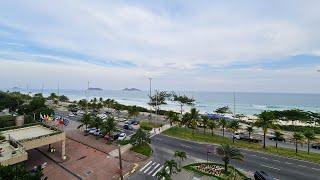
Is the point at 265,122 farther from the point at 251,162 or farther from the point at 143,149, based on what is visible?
the point at 143,149

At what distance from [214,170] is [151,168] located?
10323mm

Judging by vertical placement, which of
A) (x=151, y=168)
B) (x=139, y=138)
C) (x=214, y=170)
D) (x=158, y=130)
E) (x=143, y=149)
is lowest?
(x=151, y=168)

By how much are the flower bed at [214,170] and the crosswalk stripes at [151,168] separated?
4.72 metres

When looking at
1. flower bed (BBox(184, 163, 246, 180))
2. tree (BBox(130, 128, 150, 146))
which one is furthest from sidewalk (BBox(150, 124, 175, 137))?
flower bed (BBox(184, 163, 246, 180))

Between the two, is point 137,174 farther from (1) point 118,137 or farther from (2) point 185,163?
(1) point 118,137

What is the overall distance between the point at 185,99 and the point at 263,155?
66.4 m

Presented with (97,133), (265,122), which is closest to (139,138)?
(97,133)

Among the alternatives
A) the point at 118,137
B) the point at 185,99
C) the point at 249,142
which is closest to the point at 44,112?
the point at 118,137

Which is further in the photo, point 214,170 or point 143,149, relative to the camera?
point 143,149

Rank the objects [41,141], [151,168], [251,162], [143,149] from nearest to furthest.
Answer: [41,141] → [151,168] → [251,162] → [143,149]

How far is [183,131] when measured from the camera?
214 feet

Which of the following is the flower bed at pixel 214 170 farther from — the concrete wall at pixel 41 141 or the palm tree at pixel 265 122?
the concrete wall at pixel 41 141

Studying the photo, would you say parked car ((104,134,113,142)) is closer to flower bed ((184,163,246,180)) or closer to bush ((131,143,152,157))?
bush ((131,143,152,157))

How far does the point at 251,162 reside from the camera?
4134 centimetres
